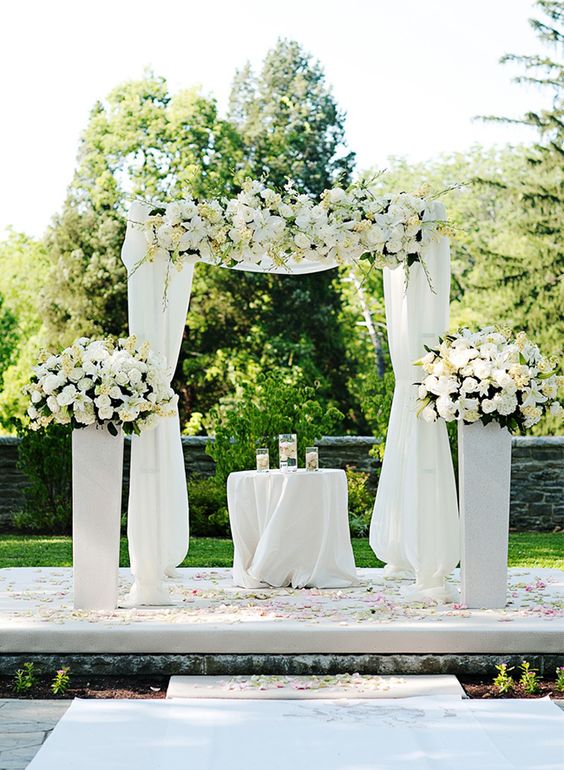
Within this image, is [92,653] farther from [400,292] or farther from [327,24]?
[327,24]

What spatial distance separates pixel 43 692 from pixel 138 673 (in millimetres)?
494

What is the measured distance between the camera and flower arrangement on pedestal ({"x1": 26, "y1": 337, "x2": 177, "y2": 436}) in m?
6.00

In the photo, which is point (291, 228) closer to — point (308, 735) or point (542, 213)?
point (308, 735)

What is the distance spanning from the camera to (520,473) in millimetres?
12414

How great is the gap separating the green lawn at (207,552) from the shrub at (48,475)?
0.75 ft

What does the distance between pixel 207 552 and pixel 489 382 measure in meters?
5.03

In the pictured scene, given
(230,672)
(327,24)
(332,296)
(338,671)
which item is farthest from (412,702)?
(327,24)

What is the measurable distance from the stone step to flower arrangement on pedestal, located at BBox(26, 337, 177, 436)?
1.54 m

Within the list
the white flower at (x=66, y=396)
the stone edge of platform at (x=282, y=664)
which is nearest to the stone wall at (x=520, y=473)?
the white flower at (x=66, y=396)

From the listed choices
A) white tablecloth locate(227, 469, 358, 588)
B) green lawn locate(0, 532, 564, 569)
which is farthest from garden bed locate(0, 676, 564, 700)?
green lawn locate(0, 532, 564, 569)

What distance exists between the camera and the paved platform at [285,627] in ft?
17.8

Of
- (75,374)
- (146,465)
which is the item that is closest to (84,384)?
(75,374)

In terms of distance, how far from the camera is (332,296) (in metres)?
22.6

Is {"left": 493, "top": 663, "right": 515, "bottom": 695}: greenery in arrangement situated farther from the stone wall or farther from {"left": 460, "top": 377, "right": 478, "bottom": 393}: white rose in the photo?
the stone wall
